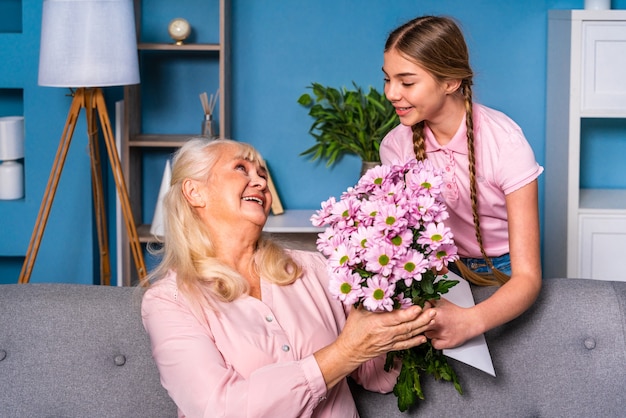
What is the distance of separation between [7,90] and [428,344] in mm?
2871

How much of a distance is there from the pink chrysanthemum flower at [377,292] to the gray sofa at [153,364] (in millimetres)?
506

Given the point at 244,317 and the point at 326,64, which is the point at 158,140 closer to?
the point at 326,64

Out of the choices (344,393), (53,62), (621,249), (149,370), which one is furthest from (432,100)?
(621,249)

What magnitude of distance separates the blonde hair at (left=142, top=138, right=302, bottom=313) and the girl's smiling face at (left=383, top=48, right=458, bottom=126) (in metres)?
0.37

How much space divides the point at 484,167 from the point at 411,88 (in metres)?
0.28

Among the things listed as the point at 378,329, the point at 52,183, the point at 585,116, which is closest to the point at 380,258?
the point at 378,329

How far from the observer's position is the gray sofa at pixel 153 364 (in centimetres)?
Result: 213

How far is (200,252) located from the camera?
217 centimetres

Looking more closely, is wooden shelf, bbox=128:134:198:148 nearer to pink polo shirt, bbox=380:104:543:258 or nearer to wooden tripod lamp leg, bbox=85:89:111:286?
wooden tripod lamp leg, bbox=85:89:111:286

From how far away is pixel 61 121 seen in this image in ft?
13.1

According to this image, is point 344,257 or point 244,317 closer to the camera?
point 344,257

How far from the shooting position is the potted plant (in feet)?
13.6

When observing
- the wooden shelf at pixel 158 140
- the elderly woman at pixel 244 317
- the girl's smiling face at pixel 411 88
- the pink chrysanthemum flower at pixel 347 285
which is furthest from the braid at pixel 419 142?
the wooden shelf at pixel 158 140

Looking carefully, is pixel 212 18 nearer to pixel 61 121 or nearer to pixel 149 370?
pixel 61 121
